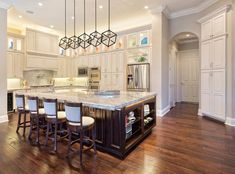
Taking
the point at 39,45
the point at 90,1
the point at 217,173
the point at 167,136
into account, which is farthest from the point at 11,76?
the point at 217,173

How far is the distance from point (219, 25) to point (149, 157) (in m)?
4.19

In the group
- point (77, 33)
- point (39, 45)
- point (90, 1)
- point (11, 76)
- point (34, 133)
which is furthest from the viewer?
point (77, 33)

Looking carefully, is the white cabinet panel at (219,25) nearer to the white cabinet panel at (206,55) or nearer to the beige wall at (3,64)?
the white cabinet panel at (206,55)

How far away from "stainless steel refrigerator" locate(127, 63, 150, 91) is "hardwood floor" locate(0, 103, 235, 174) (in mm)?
2224

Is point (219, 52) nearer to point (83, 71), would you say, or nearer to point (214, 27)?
point (214, 27)

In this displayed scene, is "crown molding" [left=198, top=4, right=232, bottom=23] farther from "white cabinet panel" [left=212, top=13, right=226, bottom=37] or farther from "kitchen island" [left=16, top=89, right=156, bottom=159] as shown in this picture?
"kitchen island" [left=16, top=89, right=156, bottom=159]

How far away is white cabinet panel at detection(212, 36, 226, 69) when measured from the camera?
435 cm

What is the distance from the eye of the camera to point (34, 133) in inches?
147

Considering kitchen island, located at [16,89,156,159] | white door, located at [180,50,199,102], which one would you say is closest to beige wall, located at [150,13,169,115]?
kitchen island, located at [16,89,156,159]

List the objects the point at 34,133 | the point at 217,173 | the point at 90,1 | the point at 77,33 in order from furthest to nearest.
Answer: the point at 77,33
the point at 90,1
the point at 34,133
the point at 217,173

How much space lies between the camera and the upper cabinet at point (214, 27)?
14.1 ft

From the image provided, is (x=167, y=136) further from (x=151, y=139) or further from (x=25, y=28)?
(x=25, y=28)

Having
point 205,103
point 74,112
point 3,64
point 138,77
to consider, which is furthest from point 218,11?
point 3,64

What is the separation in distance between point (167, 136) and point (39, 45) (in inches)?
250
